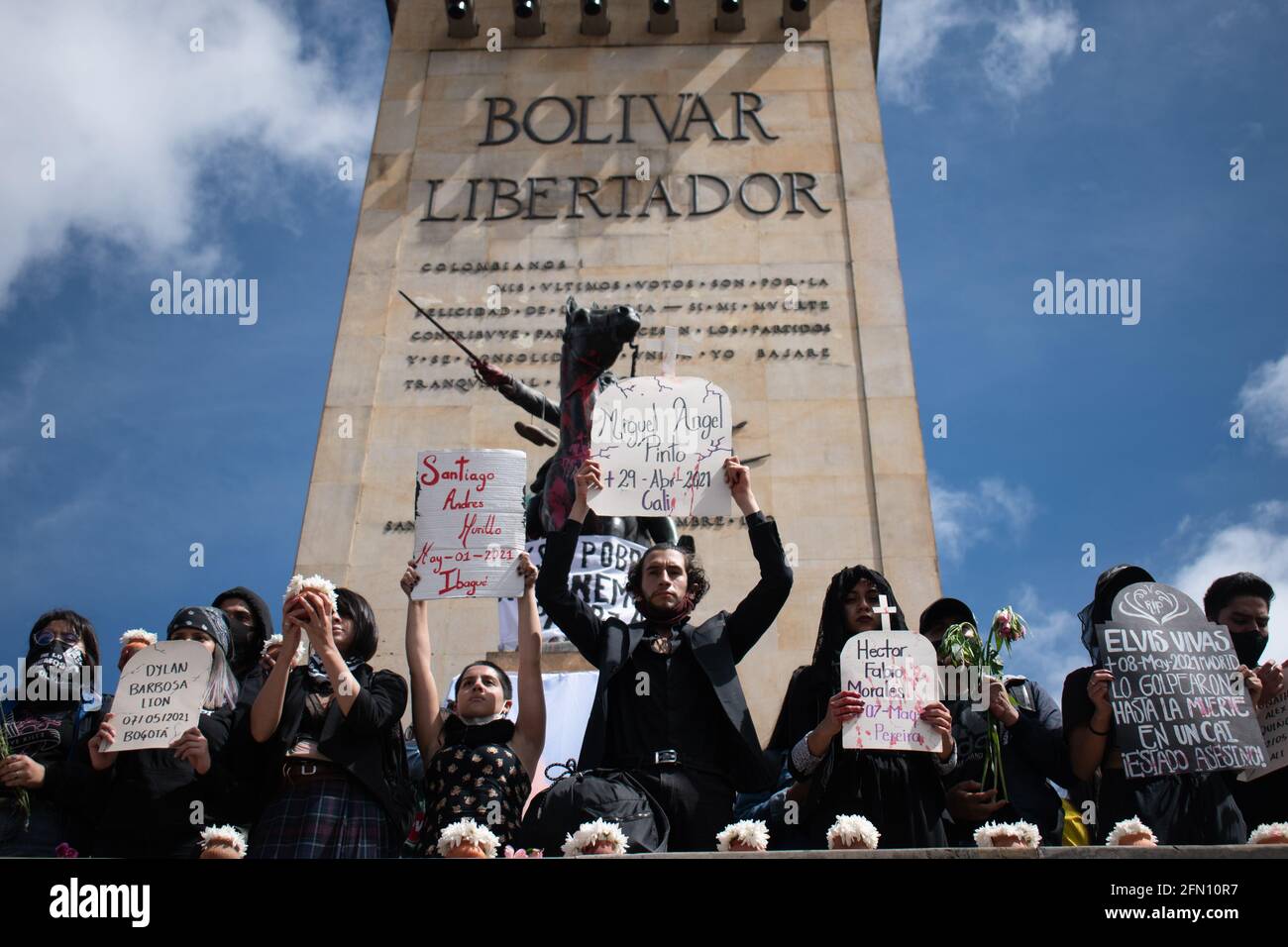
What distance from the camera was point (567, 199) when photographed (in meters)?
14.8

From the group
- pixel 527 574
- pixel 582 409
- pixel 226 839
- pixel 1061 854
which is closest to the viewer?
pixel 1061 854

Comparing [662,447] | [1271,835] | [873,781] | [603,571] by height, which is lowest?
[1271,835]

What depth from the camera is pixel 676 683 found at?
6277 millimetres

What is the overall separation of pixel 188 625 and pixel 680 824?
2647mm

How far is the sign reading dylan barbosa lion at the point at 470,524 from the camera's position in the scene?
22.9ft

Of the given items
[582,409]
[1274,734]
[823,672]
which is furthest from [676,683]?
[582,409]

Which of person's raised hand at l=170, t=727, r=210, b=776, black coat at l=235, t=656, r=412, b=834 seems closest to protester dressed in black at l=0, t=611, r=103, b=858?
person's raised hand at l=170, t=727, r=210, b=776

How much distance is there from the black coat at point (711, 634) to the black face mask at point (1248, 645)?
2368mm

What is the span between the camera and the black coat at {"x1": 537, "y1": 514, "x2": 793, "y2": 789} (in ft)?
20.0

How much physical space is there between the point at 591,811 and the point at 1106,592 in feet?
9.57

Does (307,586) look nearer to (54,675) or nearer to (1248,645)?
(54,675)

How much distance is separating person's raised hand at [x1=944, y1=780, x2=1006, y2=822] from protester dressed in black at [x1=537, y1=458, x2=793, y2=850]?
0.86 metres

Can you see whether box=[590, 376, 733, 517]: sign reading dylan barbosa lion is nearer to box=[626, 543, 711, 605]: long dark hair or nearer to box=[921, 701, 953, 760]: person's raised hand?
box=[626, 543, 711, 605]: long dark hair
